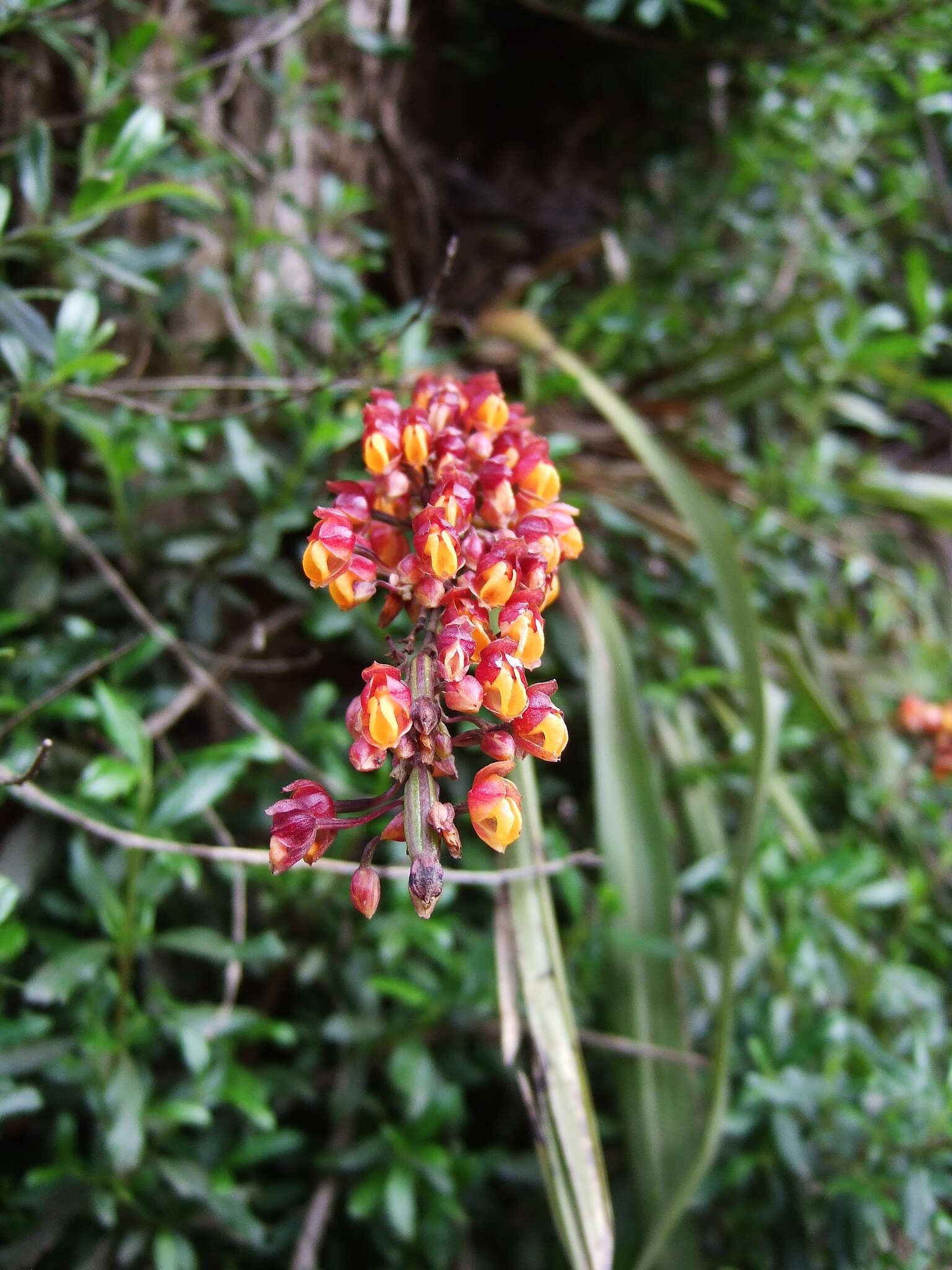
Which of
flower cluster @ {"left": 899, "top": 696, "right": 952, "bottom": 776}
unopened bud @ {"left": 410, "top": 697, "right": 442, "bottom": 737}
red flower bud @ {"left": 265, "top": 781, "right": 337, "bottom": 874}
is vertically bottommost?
flower cluster @ {"left": 899, "top": 696, "right": 952, "bottom": 776}

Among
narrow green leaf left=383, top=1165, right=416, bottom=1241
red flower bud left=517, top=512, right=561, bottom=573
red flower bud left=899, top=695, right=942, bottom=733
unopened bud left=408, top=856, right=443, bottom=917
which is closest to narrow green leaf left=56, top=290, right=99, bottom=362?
red flower bud left=517, top=512, right=561, bottom=573

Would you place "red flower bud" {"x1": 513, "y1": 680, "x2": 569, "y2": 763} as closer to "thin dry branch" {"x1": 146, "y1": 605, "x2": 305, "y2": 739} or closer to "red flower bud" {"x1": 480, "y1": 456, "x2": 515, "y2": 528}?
"red flower bud" {"x1": 480, "y1": 456, "x2": 515, "y2": 528}

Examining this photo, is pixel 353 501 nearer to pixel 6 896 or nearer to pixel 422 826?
pixel 422 826

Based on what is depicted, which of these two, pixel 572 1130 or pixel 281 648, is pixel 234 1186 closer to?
pixel 572 1130

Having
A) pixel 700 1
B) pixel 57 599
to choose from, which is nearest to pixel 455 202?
pixel 700 1

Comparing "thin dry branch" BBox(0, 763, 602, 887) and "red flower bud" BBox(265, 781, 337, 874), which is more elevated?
"red flower bud" BBox(265, 781, 337, 874)

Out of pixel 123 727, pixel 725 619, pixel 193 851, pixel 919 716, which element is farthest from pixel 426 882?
pixel 919 716
